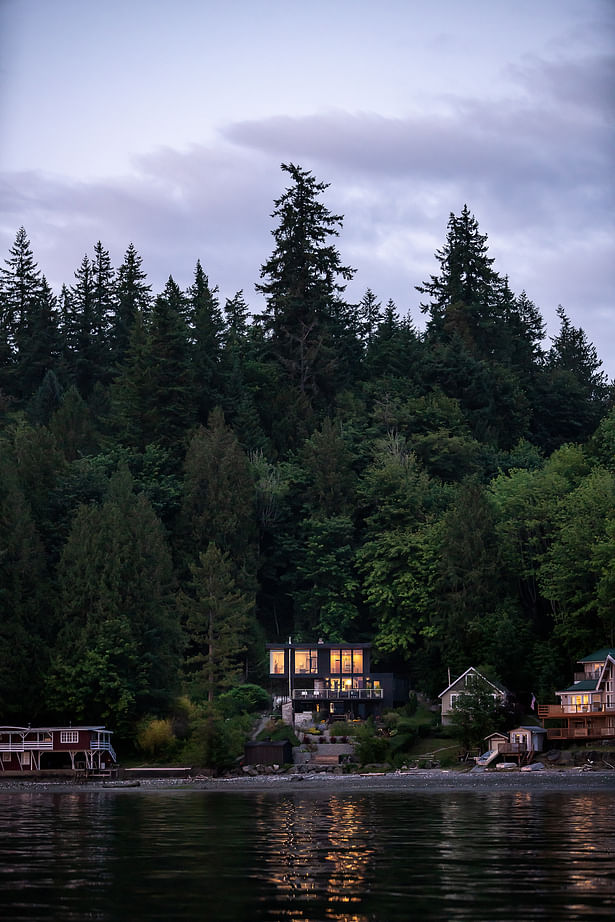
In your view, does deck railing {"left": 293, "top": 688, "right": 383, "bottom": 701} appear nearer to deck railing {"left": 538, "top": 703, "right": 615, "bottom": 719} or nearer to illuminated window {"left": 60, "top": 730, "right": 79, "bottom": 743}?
deck railing {"left": 538, "top": 703, "right": 615, "bottom": 719}

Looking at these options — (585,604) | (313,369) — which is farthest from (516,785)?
(313,369)

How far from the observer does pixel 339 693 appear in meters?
92.8

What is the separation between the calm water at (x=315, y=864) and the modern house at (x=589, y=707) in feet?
112

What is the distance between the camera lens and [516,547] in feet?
307

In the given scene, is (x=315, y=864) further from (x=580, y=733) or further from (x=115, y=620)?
(x=115, y=620)

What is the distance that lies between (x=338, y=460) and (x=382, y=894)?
285 ft

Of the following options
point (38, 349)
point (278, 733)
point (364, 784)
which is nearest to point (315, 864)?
point (364, 784)

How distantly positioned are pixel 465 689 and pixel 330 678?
685 inches

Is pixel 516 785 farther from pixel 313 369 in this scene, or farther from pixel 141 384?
pixel 313 369

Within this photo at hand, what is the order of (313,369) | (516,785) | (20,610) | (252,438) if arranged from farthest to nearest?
(313,369), (252,438), (20,610), (516,785)

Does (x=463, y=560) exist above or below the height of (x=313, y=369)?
below

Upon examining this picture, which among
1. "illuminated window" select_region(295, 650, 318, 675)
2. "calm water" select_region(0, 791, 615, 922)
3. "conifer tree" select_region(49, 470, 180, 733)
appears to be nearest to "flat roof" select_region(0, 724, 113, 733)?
"conifer tree" select_region(49, 470, 180, 733)

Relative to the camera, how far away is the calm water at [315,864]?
17.4m

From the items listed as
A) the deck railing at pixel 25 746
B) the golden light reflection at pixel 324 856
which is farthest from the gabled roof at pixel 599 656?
the golden light reflection at pixel 324 856
